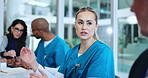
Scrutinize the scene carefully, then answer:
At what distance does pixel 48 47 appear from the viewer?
2057 mm

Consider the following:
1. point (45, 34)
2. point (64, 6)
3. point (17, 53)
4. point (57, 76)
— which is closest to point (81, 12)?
point (57, 76)

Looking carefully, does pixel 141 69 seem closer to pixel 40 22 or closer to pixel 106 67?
pixel 106 67

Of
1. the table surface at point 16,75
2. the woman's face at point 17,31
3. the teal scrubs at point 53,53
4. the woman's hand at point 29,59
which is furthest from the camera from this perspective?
the woman's face at point 17,31

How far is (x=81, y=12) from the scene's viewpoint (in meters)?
1.44

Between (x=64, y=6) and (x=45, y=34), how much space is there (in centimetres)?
113

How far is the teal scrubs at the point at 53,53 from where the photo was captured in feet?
6.45

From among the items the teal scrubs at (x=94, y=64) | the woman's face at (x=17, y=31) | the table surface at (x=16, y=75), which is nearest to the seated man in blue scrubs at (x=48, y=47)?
the woman's face at (x=17, y=31)

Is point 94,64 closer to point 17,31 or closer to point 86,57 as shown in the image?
point 86,57

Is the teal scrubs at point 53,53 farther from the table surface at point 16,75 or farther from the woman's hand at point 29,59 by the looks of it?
the woman's hand at point 29,59

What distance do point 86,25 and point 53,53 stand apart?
2.36 feet

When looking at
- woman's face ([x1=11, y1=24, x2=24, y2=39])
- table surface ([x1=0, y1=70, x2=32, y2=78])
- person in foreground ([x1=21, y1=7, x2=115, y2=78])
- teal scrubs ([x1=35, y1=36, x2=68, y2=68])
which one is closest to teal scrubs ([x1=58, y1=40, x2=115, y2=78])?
person in foreground ([x1=21, y1=7, x2=115, y2=78])

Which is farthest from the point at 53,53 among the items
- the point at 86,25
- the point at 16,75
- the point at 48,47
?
the point at 86,25

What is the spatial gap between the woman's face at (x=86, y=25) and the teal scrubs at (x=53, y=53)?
611mm

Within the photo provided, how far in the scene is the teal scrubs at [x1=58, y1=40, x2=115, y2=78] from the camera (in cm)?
126
